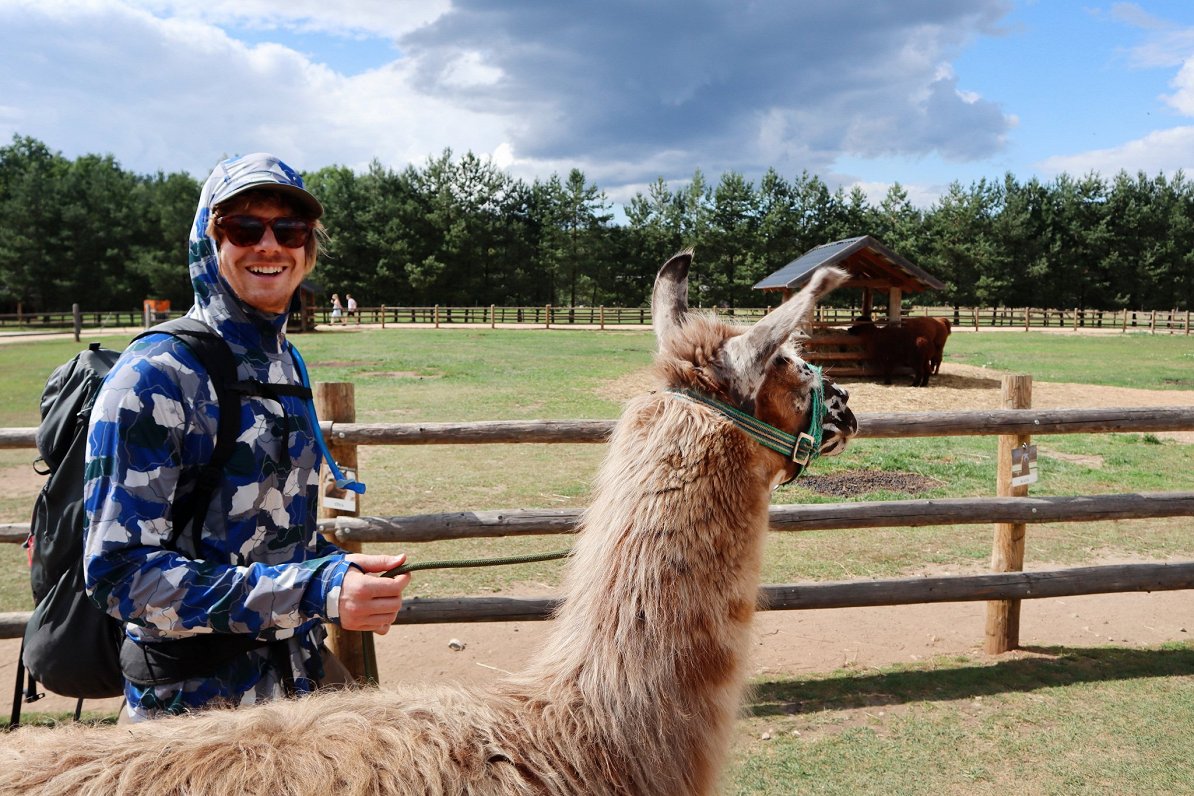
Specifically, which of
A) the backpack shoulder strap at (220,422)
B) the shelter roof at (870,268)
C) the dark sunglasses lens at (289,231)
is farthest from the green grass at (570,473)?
the shelter roof at (870,268)

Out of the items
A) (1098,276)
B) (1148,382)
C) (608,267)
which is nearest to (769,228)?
(608,267)

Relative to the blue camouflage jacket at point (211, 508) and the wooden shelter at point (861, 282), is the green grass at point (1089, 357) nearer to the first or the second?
the wooden shelter at point (861, 282)

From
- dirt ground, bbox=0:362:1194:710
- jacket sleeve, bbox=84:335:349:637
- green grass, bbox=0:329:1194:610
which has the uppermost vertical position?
jacket sleeve, bbox=84:335:349:637

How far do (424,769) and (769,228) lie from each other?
217ft

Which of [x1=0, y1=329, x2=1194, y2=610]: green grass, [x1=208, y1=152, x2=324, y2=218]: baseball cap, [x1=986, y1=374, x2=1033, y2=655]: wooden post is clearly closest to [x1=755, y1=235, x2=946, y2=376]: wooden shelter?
[x1=0, y1=329, x2=1194, y2=610]: green grass

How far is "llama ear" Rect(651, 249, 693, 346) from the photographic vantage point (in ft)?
7.82

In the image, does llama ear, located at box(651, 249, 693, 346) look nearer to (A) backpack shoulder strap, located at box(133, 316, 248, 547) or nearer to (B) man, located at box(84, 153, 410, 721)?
(B) man, located at box(84, 153, 410, 721)

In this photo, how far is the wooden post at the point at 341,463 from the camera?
4441 millimetres

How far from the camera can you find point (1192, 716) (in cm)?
423

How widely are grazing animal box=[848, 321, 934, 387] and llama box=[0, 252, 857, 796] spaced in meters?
18.1

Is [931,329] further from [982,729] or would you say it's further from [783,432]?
[783,432]

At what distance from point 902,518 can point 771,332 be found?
3386 mm

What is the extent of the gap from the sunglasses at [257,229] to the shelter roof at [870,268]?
59.4ft

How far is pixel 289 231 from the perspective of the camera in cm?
182
